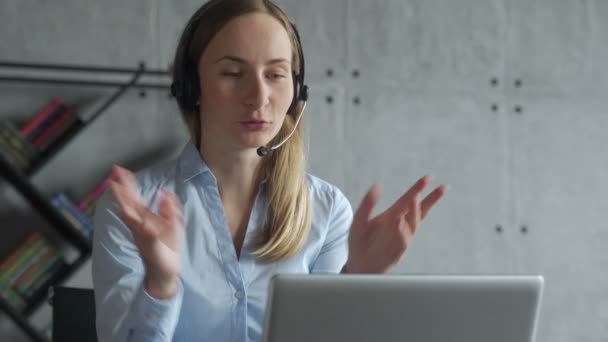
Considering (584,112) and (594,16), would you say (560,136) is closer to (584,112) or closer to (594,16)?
(584,112)

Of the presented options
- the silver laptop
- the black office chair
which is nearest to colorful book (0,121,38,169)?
the black office chair

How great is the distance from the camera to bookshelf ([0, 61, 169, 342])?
2.59m

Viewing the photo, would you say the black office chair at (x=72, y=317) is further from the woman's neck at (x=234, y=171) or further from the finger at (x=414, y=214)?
the finger at (x=414, y=214)

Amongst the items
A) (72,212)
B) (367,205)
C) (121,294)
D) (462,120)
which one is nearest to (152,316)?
(121,294)

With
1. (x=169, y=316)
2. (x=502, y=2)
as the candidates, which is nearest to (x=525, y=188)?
(x=502, y=2)

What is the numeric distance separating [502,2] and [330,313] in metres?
2.73

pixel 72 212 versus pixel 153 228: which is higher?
pixel 153 228

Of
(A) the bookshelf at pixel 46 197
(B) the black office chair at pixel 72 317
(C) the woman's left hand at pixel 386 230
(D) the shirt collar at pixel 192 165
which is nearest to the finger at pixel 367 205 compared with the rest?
(C) the woman's left hand at pixel 386 230

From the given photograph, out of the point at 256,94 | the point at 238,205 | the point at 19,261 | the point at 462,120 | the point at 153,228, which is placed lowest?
the point at 19,261

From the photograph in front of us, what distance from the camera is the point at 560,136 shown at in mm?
3379

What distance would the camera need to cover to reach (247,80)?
144cm

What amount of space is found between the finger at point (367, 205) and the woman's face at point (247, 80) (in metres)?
0.25

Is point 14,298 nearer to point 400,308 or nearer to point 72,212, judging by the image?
point 72,212

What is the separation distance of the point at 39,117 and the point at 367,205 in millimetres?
1737
